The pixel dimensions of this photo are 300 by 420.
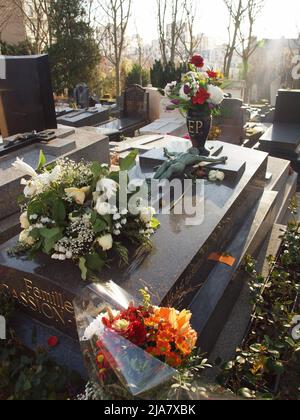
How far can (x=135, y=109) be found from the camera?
1226 centimetres

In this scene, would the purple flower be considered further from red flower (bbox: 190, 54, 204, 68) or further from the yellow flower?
the yellow flower

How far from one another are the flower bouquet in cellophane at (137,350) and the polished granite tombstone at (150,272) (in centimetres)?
67

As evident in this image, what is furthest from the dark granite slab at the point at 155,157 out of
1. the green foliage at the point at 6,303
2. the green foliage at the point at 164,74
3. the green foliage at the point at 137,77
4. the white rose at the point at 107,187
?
the green foliage at the point at 137,77

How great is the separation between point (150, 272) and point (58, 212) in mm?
906

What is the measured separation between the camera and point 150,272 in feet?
9.47

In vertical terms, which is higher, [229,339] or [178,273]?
[178,273]

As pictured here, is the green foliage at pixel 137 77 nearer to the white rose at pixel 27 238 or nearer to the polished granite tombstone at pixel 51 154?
the polished granite tombstone at pixel 51 154

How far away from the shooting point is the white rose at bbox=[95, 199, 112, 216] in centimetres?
270

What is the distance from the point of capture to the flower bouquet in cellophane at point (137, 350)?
162 cm

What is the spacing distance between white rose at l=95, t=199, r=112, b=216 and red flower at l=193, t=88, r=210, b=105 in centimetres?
245

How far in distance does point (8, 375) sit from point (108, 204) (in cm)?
142

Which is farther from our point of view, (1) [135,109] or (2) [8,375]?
(1) [135,109]

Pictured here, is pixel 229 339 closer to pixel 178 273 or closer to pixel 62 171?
pixel 178 273
